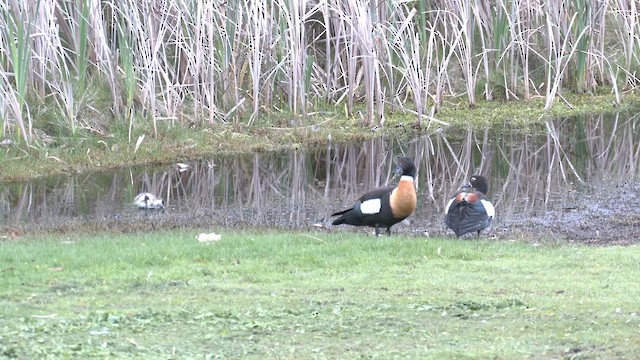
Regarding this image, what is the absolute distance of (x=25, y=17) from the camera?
12484mm

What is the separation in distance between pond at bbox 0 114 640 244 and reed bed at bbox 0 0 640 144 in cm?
70

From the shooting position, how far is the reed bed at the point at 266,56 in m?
13.1

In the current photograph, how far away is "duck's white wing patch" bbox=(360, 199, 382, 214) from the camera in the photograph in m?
9.73

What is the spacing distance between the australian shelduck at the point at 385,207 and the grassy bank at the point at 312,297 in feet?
1.11

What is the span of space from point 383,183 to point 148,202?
10.2 feet

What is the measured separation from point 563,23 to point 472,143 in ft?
9.23

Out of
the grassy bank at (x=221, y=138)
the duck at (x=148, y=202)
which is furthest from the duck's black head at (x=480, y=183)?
the grassy bank at (x=221, y=138)

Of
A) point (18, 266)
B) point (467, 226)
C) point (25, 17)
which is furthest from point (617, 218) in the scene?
point (25, 17)

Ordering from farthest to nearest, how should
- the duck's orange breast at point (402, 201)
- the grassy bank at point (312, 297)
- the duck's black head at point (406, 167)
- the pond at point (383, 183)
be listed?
the pond at point (383, 183), the duck's black head at point (406, 167), the duck's orange breast at point (402, 201), the grassy bank at point (312, 297)

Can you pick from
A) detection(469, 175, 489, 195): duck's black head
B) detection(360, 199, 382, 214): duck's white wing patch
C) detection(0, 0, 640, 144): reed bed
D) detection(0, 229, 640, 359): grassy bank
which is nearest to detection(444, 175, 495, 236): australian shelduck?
detection(0, 229, 640, 359): grassy bank

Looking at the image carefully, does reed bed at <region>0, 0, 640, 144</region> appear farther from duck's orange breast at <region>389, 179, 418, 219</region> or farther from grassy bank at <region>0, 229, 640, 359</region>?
duck's orange breast at <region>389, 179, 418, 219</region>

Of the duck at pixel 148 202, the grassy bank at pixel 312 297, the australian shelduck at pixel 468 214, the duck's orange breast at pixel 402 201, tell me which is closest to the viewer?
the grassy bank at pixel 312 297

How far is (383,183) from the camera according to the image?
13.2 meters

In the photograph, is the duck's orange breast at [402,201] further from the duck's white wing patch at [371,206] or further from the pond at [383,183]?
the pond at [383,183]
